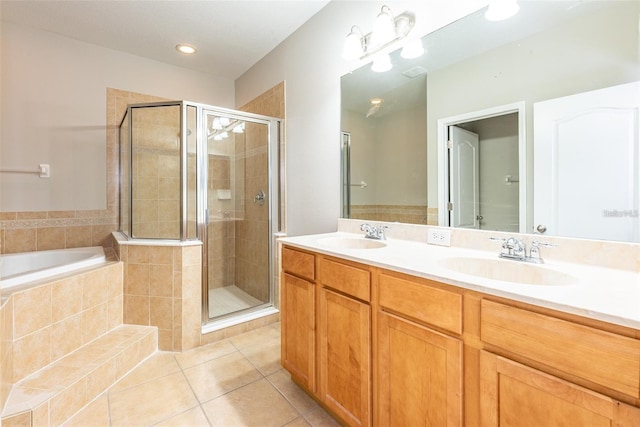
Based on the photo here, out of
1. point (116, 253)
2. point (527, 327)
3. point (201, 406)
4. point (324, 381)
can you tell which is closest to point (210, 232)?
point (116, 253)

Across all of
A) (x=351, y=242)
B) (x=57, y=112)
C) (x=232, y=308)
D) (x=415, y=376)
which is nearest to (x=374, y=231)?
(x=351, y=242)

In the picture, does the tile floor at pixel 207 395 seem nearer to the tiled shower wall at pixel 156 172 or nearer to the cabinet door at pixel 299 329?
the cabinet door at pixel 299 329

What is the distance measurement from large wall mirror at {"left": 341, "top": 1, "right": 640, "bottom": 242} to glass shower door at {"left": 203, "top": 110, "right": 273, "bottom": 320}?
48.0 inches

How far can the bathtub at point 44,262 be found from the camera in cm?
165

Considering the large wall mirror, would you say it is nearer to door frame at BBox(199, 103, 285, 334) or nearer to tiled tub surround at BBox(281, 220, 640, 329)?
tiled tub surround at BBox(281, 220, 640, 329)

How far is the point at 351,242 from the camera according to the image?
5.75ft

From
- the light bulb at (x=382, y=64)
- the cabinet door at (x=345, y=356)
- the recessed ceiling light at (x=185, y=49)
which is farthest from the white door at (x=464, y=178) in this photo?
the recessed ceiling light at (x=185, y=49)

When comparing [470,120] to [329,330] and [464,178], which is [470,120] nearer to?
[464,178]

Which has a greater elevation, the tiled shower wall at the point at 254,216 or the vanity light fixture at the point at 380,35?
the vanity light fixture at the point at 380,35

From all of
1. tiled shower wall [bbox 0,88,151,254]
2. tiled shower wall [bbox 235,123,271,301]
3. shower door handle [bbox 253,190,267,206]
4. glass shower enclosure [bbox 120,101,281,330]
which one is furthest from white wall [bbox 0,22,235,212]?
shower door handle [bbox 253,190,267,206]

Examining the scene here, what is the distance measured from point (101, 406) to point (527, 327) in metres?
1.99

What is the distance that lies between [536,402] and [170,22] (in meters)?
3.11

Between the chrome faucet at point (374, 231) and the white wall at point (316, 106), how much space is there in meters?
0.35

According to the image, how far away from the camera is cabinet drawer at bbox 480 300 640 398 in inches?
22.8
